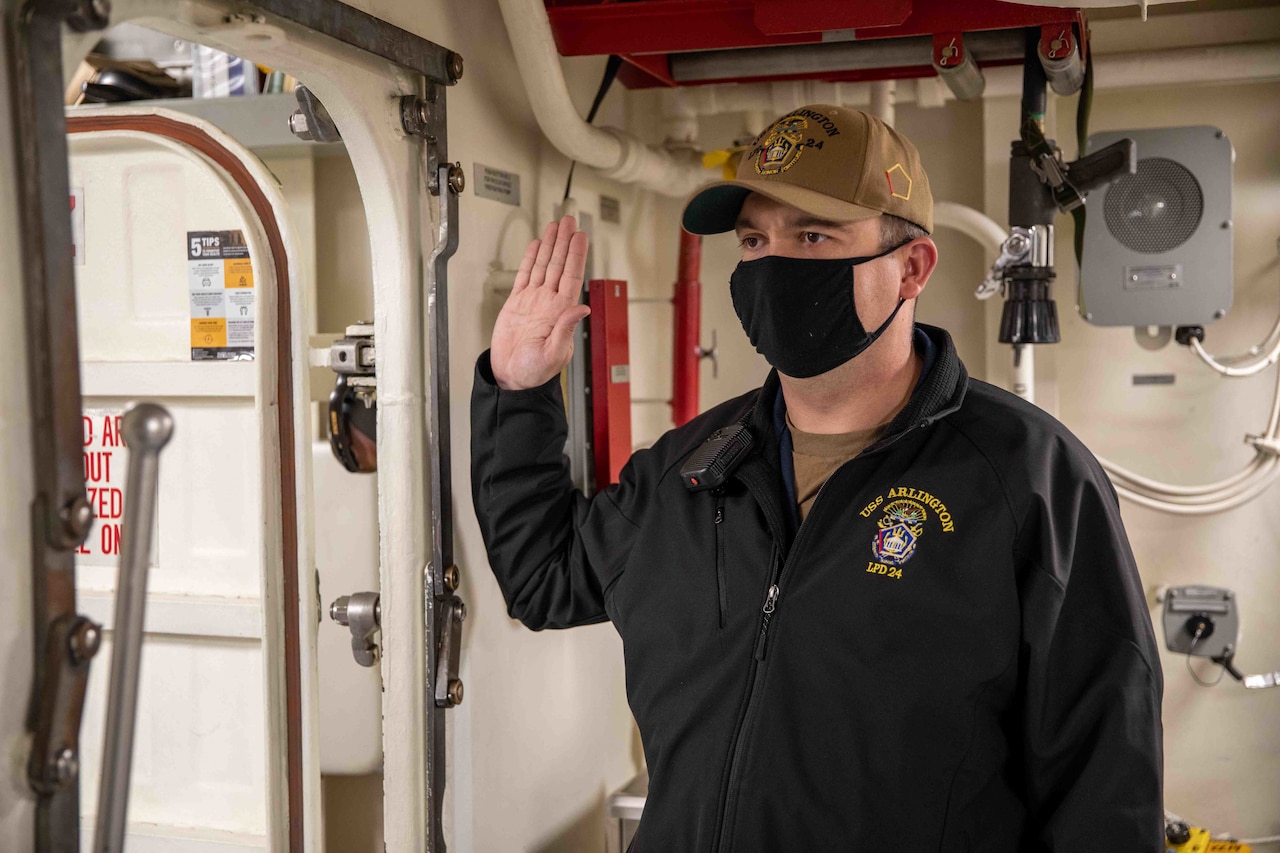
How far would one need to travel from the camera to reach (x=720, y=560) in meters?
1.61

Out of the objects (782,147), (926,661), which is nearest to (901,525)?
(926,661)

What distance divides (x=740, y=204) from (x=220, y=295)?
92cm

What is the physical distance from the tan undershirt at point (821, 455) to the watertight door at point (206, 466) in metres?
0.81

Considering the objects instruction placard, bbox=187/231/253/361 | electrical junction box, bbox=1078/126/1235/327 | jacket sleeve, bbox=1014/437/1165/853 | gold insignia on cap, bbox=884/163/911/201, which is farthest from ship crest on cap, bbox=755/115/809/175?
electrical junction box, bbox=1078/126/1235/327

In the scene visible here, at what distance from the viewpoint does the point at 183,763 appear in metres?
1.98

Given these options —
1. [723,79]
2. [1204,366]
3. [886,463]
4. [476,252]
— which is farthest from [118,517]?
[1204,366]

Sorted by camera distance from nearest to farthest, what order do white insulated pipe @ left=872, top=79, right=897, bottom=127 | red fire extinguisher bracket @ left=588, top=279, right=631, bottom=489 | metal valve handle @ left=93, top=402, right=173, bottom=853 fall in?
metal valve handle @ left=93, top=402, right=173, bottom=853, red fire extinguisher bracket @ left=588, top=279, right=631, bottom=489, white insulated pipe @ left=872, top=79, right=897, bottom=127

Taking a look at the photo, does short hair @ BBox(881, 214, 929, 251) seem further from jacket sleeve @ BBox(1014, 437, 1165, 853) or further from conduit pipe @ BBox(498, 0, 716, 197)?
conduit pipe @ BBox(498, 0, 716, 197)

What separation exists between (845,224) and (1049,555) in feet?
1.78

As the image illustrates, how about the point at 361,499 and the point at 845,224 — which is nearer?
the point at 845,224

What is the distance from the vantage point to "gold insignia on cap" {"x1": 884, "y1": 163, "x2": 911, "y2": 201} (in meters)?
1.62

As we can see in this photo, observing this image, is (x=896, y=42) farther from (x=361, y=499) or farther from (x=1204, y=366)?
(x=361, y=499)

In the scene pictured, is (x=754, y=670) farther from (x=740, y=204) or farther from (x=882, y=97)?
(x=882, y=97)

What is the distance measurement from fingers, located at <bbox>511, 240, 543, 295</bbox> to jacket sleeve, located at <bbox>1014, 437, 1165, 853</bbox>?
87 cm
